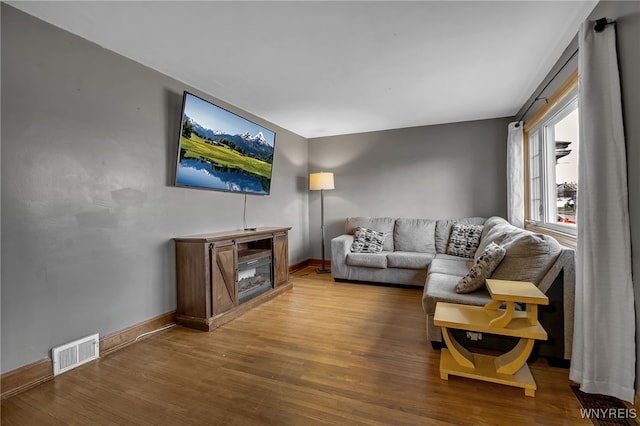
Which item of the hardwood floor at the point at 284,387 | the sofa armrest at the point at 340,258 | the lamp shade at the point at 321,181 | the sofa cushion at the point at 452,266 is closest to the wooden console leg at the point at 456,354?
the hardwood floor at the point at 284,387

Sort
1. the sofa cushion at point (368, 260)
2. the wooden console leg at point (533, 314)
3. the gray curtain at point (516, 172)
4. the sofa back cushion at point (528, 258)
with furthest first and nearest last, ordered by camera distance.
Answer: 1. the sofa cushion at point (368, 260)
2. the gray curtain at point (516, 172)
3. the sofa back cushion at point (528, 258)
4. the wooden console leg at point (533, 314)

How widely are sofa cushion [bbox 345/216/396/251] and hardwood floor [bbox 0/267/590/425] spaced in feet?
A: 6.16

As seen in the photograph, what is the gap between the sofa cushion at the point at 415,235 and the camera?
4125mm

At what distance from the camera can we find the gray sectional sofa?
1871 millimetres

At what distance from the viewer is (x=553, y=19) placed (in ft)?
6.33

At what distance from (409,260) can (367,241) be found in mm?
679

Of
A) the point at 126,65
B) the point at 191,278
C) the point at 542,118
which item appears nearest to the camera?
the point at 126,65

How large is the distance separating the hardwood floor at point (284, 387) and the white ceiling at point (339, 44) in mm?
2320

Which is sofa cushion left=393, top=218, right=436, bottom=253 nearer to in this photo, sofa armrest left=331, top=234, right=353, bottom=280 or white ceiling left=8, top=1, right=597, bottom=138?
sofa armrest left=331, top=234, right=353, bottom=280

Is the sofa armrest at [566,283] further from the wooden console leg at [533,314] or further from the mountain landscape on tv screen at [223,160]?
the mountain landscape on tv screen at [223,160]

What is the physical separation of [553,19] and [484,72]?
2.50 ft

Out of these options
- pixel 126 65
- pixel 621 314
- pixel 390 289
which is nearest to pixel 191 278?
pixel 126 65

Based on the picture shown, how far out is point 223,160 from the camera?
3.13m

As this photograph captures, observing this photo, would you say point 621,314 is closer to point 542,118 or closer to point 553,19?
point 553,19
